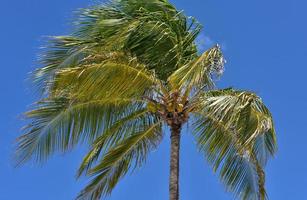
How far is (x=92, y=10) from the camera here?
14.9 meters

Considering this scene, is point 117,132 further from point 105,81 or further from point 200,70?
point 200,70

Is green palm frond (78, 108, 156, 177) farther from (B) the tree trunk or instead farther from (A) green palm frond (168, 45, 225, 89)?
(A) green palm frond (168, 45, 225, 89)

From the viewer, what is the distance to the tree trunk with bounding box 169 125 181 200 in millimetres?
13344

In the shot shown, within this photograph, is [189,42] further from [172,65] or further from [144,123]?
[144,123]

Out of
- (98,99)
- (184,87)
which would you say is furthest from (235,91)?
(98,99)

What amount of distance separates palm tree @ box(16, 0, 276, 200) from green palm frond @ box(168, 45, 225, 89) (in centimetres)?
2

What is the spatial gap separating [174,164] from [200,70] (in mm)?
1906

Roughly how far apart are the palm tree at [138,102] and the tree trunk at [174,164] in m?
0.02

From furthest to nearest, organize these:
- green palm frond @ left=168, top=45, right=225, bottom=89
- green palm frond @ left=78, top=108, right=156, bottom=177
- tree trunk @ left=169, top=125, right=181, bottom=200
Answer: green palm frond @ left=78, top=108, right=156, bottom=177 → tree trunk @ left=169, top=125, right=181, bottom=200 → green palm frond @ left=168, top=45, right=225, bottom=89

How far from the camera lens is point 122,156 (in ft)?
46.9

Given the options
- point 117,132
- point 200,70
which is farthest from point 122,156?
point 200,70

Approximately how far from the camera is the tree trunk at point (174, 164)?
43.8 feet

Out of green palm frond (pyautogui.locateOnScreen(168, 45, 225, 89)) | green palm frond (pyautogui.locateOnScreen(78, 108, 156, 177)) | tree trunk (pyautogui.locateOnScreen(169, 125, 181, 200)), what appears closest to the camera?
green palm frond (pyautogui.locateOnScreen(168, 45, 225, 89))

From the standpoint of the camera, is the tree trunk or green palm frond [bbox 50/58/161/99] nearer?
green palm frond [bbox 50/58/161/99]
